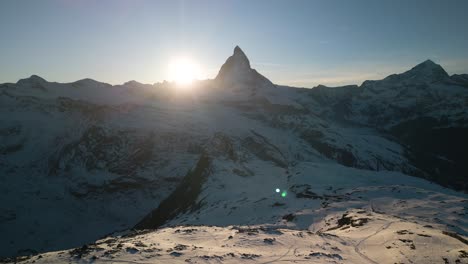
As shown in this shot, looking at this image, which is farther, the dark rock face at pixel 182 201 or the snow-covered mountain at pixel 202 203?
the dark rock face at pixel 182 201

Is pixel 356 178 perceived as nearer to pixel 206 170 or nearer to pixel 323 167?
pixel 323 167

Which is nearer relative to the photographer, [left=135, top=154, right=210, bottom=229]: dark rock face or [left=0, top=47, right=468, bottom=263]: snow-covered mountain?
[left=0, top=47, right=468, bottom=263]: snow-covered mountain

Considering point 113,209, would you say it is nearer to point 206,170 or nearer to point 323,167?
point 206,170

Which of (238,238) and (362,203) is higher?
(238,238)

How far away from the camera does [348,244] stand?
123 ft

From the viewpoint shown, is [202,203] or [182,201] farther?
[182,201]

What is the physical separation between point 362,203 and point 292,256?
47.9 metres

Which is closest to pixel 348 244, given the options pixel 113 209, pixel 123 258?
pixel 123 258

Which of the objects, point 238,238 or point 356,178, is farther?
point 356,178

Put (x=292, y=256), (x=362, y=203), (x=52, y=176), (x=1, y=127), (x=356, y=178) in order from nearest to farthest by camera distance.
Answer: (x=292, y=256) → (x=362, y=203) → (x=356, y=178) → (x=52, y=176) → (x=1, y=127)

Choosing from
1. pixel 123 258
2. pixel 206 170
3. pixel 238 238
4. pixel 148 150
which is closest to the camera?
pixel 123 258

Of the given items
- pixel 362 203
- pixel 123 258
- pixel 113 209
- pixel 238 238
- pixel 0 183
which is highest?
pixel 123 258

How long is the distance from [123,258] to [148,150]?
161 metres

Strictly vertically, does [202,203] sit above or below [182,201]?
above
